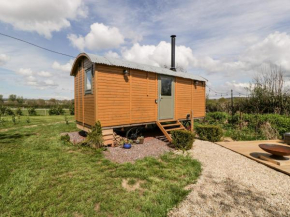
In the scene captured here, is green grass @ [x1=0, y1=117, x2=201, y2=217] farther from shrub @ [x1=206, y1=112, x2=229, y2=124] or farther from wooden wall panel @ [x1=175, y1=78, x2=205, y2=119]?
shrub @ [x1=206, y1=112, x2=229, y2=124]

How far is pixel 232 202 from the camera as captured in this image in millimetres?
3006

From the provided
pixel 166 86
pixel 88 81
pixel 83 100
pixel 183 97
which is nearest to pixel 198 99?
pixel 183 97

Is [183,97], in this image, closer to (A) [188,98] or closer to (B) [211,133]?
(A) [188,98]

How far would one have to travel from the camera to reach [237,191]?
11.1ft

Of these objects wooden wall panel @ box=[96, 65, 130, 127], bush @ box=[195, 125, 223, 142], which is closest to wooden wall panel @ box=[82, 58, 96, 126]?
wooden wall panel @ box=[96, 65, 130, 127]

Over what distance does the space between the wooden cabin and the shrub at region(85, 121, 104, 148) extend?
364 millimetres

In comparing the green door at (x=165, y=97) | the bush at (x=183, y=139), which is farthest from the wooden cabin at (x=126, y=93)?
the bush at (x=183, y=139)

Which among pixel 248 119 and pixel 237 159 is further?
pixel 248 119

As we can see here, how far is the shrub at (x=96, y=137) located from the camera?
20.1 feet

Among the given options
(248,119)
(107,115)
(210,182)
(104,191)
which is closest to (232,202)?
(210,182)

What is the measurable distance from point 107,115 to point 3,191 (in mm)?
3890

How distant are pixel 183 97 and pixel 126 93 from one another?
413 centimetres

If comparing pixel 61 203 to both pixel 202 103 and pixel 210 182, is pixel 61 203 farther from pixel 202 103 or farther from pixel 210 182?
pixel 202 103

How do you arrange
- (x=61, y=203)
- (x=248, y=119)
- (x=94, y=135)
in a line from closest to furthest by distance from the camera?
(x=61, y=203), (x=94, y=135), (x=248, y=119)
